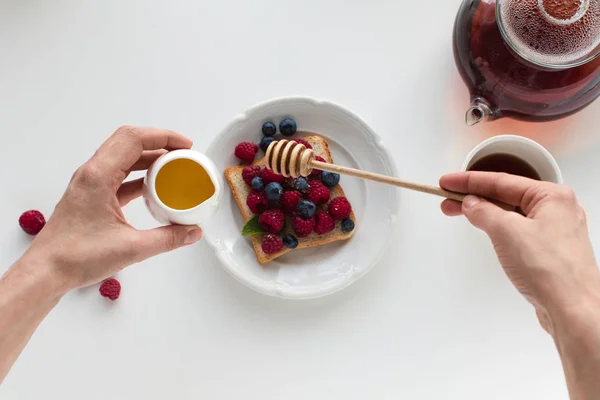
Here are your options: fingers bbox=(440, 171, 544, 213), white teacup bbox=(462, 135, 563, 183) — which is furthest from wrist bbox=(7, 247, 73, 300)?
white teacup bbox=(462, 135, 563, 183)

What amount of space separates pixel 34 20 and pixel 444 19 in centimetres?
Result: 103

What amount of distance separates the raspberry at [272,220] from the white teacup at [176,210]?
27 centimetres

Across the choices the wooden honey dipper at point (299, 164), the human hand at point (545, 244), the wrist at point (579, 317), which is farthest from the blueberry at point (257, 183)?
the wrist at point (579, 317)

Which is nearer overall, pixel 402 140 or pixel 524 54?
pixel 524 54

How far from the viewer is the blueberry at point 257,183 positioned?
125 centimetres

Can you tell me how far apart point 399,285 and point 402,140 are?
0.35 m

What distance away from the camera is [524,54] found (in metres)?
0.99

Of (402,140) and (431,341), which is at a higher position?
(402,140)

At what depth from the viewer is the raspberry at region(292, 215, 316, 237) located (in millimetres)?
1231

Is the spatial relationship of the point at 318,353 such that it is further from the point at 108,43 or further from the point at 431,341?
the point at 108,43

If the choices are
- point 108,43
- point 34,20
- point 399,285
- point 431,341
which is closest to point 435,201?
point 399,285

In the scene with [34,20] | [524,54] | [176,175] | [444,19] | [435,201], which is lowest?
[176,175]

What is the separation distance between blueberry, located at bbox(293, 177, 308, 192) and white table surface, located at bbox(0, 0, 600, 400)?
229mm

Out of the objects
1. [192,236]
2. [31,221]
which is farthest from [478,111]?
[31,221]
